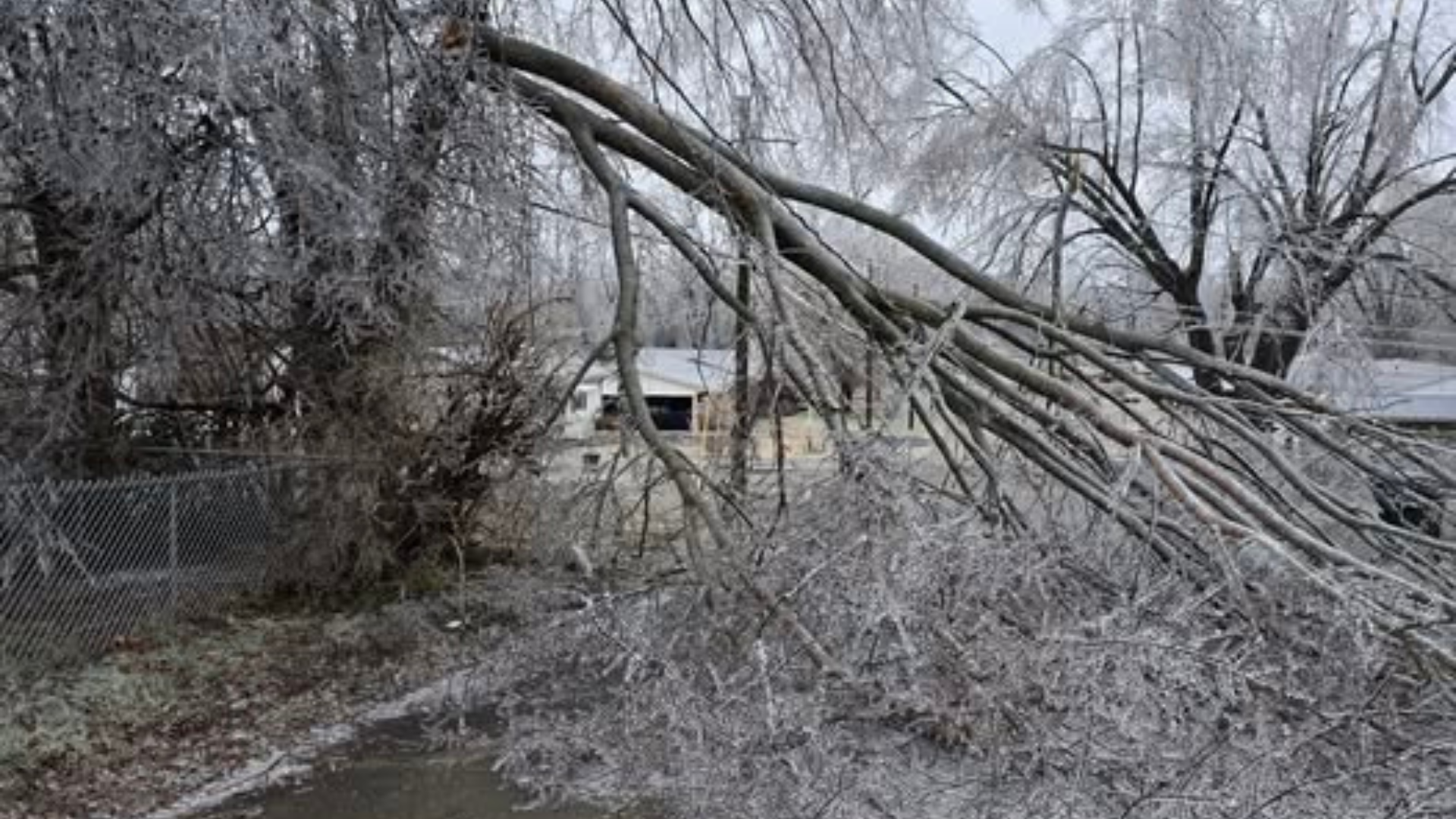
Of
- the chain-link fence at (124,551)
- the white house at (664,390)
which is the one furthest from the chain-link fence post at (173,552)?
the white house at (664,390)

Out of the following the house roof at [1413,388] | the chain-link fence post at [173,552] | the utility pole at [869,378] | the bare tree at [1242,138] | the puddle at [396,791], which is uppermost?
the bare tree at [1242,138]

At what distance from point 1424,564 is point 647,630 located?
3.00m

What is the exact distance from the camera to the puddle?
6.15 metres

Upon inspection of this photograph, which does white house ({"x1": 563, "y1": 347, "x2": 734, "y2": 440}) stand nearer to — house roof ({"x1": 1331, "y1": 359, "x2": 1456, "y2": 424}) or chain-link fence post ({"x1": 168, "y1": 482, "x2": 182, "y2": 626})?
chain-link fence post ({"x1": 168, "y1": 482, "x2": 182, "y2": 626})

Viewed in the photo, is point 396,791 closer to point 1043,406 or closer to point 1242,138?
point 1043,406

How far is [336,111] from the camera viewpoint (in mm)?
5723

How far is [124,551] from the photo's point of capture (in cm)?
861

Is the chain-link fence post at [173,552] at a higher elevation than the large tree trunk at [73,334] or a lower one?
lower

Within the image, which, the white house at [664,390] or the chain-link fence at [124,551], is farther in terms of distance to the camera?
the white house at [664,390]

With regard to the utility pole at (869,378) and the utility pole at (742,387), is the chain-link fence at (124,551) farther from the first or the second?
the utility pole at (869,378)

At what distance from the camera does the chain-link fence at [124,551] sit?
7621 millimetres

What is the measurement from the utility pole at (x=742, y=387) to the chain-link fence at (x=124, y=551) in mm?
4076

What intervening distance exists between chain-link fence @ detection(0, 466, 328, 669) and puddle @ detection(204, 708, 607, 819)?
2073mm

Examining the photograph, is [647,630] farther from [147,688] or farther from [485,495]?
[485,495]
